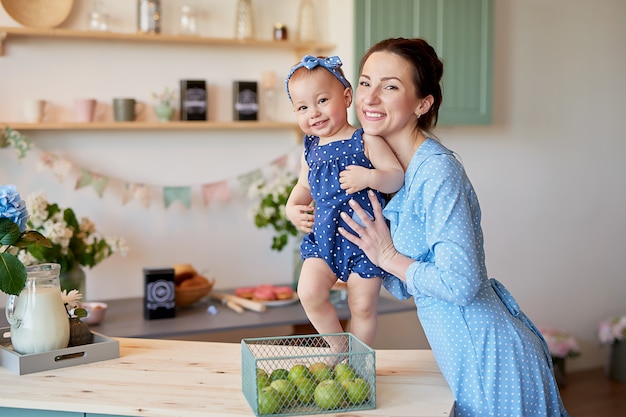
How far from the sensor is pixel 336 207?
2.08 m

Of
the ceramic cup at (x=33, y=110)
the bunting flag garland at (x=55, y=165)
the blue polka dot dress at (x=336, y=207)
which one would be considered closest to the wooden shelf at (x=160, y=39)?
the ceramic cup at (x=33, y=110)

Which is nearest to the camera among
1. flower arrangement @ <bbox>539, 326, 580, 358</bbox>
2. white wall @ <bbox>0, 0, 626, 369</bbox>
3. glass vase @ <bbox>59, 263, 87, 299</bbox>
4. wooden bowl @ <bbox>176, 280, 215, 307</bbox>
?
glass vase @ <bbox>59, 263, 87, 299</bbox>

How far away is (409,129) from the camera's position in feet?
6.67

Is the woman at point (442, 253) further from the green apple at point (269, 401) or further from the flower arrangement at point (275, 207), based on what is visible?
the flower arrangement at point (275, 207)

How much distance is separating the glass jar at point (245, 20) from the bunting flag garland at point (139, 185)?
0.65 meters

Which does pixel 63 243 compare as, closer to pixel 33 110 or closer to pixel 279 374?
pixel 33 110

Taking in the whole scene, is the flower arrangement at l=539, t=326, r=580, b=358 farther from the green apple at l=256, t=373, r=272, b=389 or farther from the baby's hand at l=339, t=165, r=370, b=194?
the green apple at l=256, t=373, r=272, b=389

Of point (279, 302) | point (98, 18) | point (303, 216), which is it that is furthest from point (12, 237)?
point (98, 18)

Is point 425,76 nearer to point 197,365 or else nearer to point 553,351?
point 197,365

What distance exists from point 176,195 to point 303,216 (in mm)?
2035

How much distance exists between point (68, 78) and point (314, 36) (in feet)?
4.20

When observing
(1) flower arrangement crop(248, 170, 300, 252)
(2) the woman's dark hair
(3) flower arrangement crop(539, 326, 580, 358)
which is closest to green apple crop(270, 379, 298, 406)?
(2) the woman's dark hair

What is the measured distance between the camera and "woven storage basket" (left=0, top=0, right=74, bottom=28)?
3758mm

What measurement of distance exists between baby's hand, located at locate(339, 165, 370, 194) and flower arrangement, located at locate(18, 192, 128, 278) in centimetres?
178
